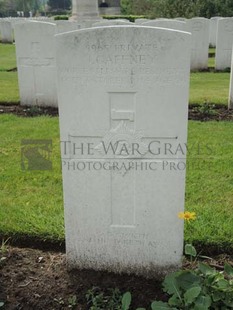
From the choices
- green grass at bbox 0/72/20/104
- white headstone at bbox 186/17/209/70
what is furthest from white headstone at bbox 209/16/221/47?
green grass at bbox 0/72/20/104

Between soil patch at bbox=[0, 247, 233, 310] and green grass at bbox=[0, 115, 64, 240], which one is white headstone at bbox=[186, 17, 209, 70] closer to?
green grass at bbox=[0, 115, 64, 240]

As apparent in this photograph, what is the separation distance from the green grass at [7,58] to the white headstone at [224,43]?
5.72 meters

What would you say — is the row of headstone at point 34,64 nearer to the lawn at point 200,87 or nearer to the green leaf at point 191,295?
the lawn at point 200,87

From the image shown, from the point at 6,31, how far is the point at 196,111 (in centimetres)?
1515

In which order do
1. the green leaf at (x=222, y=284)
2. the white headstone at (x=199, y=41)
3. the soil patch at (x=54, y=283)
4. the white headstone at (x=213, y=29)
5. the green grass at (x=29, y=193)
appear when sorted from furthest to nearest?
the white headstone at (x=213, y=29) → the white headstone at (x=199, y=41) → the green grass at (x=29, y=193) → the soil patch at (x=54, y=283) → the green leaf at (x=222, y=284)

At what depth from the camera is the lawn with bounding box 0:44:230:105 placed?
7176 mm

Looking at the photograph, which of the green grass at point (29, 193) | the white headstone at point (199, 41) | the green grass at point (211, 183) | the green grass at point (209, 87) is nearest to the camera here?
the green grass at point (211, 183)

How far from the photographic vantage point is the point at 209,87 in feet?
27.7

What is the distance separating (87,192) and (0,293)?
2.54 ft

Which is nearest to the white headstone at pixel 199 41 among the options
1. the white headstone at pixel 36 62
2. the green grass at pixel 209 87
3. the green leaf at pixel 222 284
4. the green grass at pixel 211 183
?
the green grass at pixel 209 87

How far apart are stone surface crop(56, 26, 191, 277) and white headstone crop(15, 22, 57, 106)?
13.5 feet

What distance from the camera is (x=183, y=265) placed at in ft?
8.47

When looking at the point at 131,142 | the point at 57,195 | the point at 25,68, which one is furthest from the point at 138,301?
the point at 25,68

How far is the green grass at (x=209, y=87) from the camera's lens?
7.08 metres
